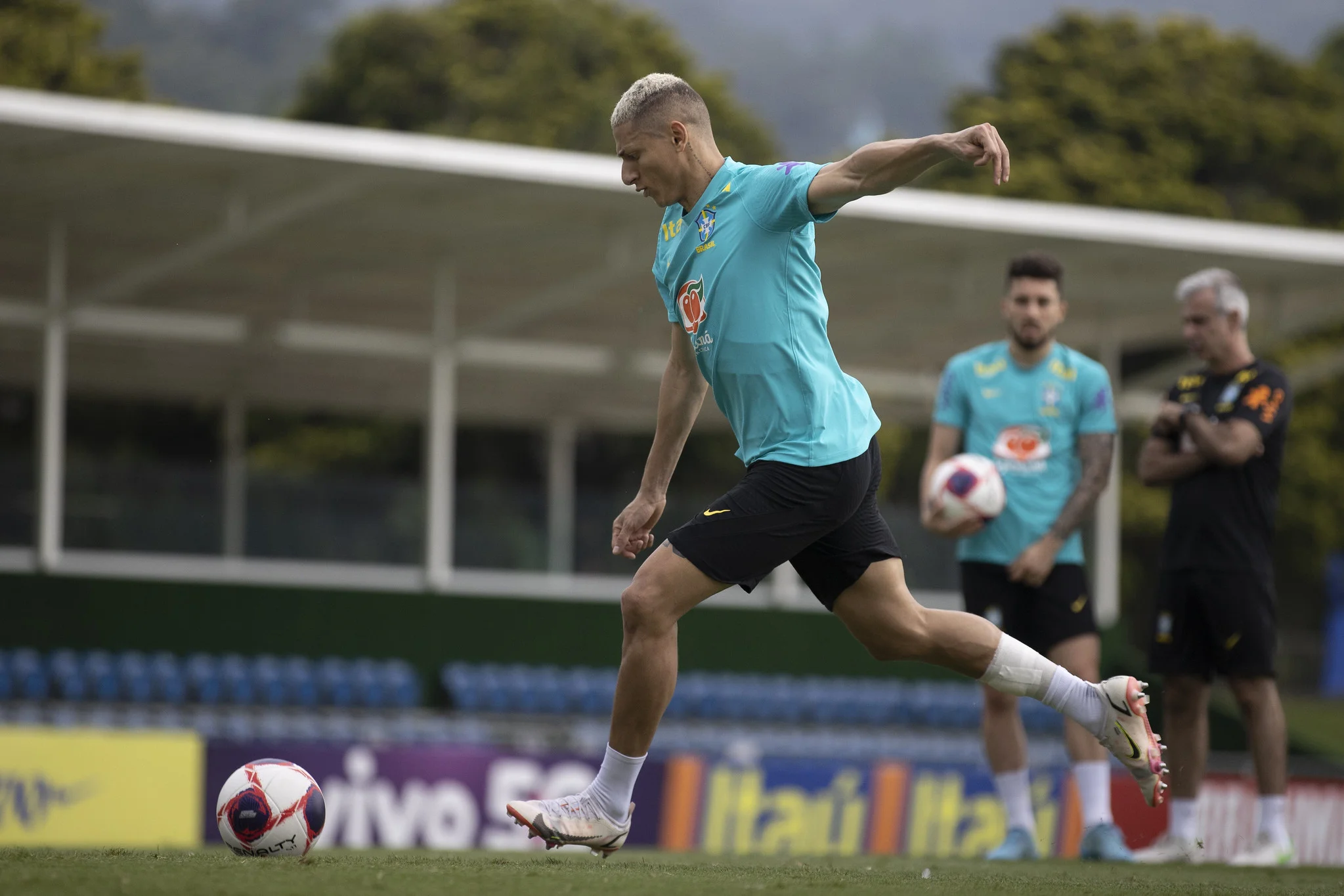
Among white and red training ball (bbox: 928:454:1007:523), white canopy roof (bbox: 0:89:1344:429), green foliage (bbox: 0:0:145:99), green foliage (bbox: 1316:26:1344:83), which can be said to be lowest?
white and red training ball (bbox: 928:454:1007:523)

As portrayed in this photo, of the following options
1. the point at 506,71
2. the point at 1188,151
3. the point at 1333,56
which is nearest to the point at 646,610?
the point at 1188,151

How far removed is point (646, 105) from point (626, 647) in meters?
1.61

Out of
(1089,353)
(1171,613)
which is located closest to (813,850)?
(1171,613)

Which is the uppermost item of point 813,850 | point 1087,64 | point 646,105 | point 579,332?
point 1087,64

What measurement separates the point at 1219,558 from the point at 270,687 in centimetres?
1143

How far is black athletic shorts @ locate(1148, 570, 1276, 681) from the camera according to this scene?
7660 mm

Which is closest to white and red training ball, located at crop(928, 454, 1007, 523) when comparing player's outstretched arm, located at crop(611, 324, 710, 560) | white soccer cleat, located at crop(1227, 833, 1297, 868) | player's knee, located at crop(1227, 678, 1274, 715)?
player's knee, located at crop(1227, 678, 1274, 715)

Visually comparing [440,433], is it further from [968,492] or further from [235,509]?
[968,492]

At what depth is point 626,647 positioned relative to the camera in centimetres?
526

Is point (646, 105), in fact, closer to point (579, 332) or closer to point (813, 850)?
point (813, 850)

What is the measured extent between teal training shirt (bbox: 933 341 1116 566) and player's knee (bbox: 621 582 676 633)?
2.89 m

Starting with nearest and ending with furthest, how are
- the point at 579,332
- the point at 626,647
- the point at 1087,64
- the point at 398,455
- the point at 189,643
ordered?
the point at 626,647 < the point at 189,643 < the point at 579,332 < the point at 398,455 < the point at 1087,64

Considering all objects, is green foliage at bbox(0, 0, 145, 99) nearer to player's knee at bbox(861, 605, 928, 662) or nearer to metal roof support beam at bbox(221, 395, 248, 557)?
metal roof support beam at bbox(221, 395, 248, 557)

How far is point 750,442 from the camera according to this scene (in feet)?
17.7
